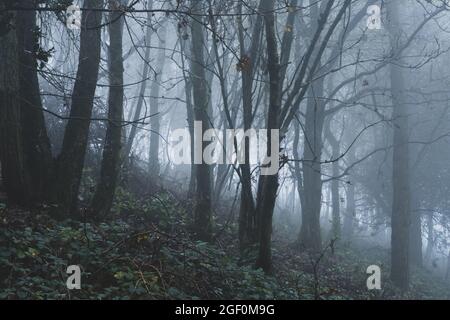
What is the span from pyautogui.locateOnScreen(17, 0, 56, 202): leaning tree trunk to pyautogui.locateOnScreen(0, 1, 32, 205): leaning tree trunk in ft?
0.77

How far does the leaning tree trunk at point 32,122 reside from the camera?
7660 mm

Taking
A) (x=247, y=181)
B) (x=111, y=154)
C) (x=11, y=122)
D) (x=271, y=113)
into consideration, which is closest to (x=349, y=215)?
(x=247, y=181)

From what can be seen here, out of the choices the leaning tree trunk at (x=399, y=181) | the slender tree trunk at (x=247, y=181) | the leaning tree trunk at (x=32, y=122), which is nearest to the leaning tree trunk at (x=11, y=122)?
the leaning tree trunk at (x=32, y=122)

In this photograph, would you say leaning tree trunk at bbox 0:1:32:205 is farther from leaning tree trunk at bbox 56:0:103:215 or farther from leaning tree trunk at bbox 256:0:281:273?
leaning tree trunk at bbox 256:0:281:273

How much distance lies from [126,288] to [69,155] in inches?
112

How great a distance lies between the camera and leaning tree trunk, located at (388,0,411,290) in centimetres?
1518

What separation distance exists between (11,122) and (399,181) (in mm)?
12499

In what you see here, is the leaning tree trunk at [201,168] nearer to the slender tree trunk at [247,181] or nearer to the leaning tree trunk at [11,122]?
the slender tree trunk at [247,181]

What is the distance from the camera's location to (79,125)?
809 cm

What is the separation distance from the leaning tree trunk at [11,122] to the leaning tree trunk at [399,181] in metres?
11.2

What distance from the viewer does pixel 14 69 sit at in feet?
22.9

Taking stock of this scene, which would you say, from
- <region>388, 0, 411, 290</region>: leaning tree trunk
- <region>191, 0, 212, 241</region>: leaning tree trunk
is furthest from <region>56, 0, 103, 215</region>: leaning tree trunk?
<region>388, 0, 411, 290</region>: leaning tree trunk

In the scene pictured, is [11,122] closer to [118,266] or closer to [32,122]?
[32,122]
